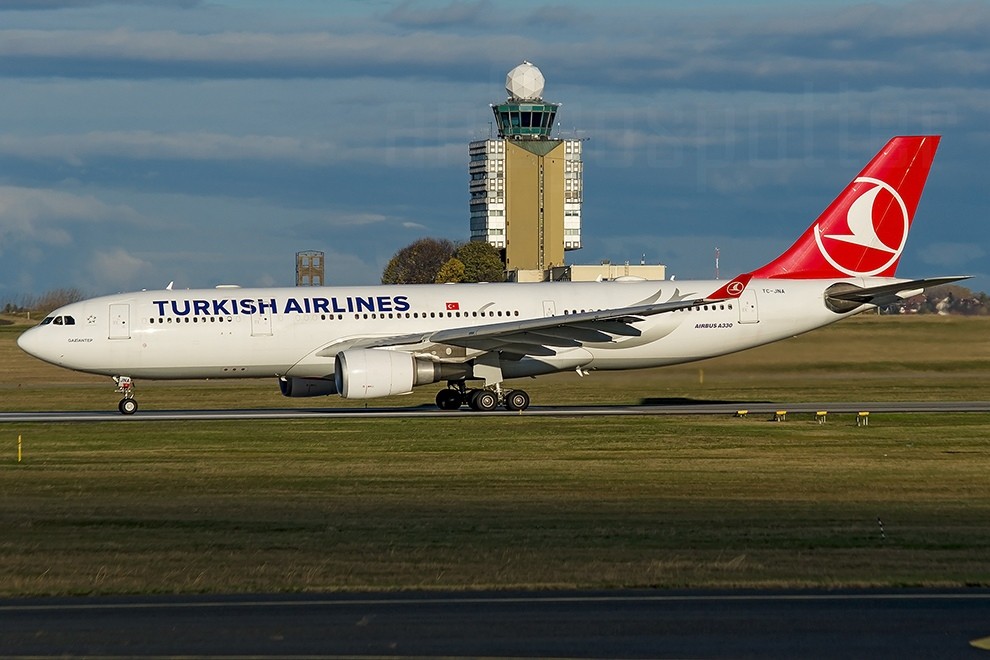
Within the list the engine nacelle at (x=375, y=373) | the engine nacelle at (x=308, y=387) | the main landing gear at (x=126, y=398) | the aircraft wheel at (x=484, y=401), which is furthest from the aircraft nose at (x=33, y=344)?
Answer: the aircraft wheel at (x=484, y=401)

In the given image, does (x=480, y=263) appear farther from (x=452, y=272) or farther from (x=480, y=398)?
(x=480, y=398)

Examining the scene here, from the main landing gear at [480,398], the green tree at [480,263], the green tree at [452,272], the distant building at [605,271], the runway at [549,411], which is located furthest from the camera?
the green tree at [480,263]

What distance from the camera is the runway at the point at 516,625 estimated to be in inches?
398

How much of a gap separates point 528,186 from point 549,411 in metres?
92.8

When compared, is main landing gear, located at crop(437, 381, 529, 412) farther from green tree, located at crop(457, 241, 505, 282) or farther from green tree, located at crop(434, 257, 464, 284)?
green tree, located at crop(457, 241, 505, 282)

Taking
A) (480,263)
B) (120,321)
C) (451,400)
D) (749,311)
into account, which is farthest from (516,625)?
(480,263)

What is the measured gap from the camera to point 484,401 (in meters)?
35.3

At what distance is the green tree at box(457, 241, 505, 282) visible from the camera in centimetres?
12075

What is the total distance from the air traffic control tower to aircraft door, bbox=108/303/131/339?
89478mm

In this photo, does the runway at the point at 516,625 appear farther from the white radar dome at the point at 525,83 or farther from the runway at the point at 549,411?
the white radar dome at the point at 525,83

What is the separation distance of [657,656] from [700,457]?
15.9 metres

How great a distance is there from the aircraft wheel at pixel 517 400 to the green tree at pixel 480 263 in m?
83.3

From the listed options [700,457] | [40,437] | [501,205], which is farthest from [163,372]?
[501,205]

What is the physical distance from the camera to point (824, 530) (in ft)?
54.6
